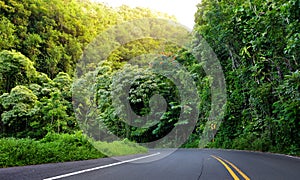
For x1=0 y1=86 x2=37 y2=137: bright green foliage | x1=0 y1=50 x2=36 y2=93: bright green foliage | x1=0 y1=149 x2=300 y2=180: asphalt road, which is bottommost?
x1=0 y1=149 x2=300 y2=180: asphalt road

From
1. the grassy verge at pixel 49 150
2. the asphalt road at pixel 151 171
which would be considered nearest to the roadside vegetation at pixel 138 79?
the grassy verge at pixel 49 150

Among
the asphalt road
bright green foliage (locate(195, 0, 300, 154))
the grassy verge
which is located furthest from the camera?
bright green foliage (locate(195, 0, 300, 154))

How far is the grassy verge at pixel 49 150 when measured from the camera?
8.65 m

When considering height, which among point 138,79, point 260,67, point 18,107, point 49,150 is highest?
point 138,79

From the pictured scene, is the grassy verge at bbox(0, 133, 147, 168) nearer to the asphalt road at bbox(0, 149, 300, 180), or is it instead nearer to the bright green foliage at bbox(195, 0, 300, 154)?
the asphalt road at bbox(0, 149, 300, 180)

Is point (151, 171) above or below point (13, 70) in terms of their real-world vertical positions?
below

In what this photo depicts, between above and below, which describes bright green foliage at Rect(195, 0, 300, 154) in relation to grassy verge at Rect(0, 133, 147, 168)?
above

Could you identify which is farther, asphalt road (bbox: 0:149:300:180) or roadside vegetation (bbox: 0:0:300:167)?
roadside vegetation (bbox: 0:0:300:167)

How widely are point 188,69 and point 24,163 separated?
29249 millimetres

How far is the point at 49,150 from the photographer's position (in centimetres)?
1038

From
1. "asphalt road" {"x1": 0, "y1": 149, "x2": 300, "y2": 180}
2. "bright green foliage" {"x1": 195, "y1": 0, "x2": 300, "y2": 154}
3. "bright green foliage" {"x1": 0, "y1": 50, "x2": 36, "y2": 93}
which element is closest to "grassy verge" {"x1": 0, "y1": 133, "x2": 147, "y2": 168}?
"asphalt road" {"x1": 0, "y1": 149, "x2": 300, "y2": 180}

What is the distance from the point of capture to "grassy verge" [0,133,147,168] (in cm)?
865

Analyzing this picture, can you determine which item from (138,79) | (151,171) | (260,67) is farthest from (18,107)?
(151,171)

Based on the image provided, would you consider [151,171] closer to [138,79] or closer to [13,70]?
[138,79]
